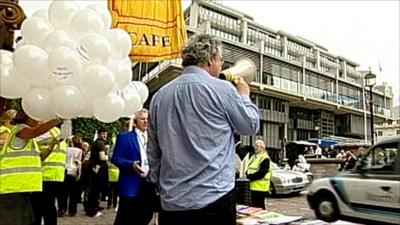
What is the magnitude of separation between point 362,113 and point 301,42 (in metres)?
13.6

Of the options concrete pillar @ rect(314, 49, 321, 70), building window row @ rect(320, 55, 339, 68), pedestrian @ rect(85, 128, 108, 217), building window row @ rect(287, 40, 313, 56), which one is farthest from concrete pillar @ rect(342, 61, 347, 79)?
pedestrian @ rect(85, 128, 108, 217)

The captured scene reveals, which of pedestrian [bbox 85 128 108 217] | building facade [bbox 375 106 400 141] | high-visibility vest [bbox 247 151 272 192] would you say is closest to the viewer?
high-visibility vest [bbox 247 151 272 192]

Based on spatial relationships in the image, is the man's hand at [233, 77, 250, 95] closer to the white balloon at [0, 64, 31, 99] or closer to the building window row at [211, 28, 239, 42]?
the white balloon at [0, 64, 31, 99]

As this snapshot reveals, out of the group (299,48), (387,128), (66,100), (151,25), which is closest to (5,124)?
(66,100)

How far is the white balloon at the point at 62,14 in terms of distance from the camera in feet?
14.8

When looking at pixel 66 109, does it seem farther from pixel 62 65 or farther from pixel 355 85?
pixel 355 85

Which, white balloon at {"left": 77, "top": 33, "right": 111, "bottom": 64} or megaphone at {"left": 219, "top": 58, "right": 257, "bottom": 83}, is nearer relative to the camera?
megaphone at {"left": 219, "top": 58, "right": 257, "bottom": 83}

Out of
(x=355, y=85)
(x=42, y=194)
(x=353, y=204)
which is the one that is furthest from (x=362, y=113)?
(x=42, y=194)

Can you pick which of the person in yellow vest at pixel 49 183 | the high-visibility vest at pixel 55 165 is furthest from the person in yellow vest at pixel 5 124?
the high-visibility vest at pixel 55 165

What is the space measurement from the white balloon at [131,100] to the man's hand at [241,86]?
2.38 m

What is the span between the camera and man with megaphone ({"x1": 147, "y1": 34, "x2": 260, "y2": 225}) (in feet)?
7.98

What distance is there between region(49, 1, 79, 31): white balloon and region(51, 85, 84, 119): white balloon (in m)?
0.69

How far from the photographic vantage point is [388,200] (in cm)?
916

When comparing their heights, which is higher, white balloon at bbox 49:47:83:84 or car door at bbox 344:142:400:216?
white balloon at bbox 49:47:83:84
